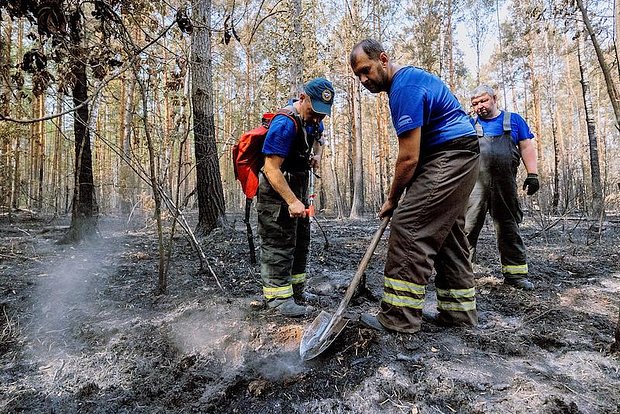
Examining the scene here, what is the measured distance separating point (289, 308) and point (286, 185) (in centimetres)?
96

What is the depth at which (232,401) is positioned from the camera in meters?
1.93

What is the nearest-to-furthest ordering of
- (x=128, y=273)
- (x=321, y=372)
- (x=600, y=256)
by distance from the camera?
(x=321, y=372), (x=128, y=273), (x=600, y=256)

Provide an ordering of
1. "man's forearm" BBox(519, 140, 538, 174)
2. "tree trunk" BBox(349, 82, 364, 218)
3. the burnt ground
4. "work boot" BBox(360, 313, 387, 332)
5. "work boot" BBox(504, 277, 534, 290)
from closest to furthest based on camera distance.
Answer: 1. the burnt ground
2. "work boot" BBox(360, 313, 387, 332)
3. "work boot" BBox(504, 277, 534, 290)
4. "man's forearm" BBox(519, 140, 538, 174)
5. "tree trunk" BBox(349, 82, 364, 218)

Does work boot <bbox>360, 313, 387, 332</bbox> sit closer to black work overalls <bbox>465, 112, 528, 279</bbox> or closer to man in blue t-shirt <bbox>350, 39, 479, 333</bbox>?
A: man in blue t-shirt <bbox>350, 39, 479, 333</bbox>

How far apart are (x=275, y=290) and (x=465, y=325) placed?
4.66 feet

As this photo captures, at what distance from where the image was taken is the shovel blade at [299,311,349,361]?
86.8 inches

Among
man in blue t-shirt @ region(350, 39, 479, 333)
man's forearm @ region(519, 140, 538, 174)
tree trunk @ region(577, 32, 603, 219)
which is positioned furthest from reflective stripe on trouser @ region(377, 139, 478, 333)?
tree trunk @ region(577, 32, 603, 219)

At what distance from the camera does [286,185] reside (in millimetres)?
2703

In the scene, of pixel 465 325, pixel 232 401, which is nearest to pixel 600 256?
pixel 465 325

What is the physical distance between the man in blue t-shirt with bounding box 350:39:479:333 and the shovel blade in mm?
253

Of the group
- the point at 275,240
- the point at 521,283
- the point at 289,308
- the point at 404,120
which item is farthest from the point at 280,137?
the point at 521,283

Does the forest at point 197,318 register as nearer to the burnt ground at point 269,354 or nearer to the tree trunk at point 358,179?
the burnt ground at point 269,354

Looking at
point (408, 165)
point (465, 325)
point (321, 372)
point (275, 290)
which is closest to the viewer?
point (321, 372)

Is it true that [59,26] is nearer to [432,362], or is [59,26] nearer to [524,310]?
[432,362]
